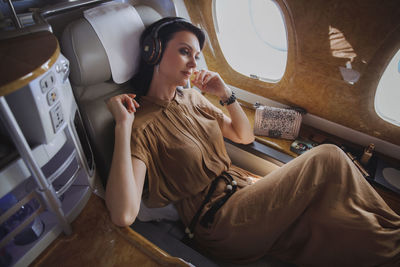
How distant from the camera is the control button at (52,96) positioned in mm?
794

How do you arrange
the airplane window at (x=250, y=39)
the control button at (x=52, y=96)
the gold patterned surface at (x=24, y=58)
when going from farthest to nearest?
the airplane window at (x=250, y=39), the control button at (x=52, y=96), the gold patterned surface at (x=24, y=58)

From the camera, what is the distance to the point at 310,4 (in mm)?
1522

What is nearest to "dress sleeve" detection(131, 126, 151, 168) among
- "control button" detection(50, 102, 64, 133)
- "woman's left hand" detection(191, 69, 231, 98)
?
"control button" detection(50, 102, 64, 133)

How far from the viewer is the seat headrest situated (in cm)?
120

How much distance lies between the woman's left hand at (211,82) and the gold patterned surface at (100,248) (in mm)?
1140

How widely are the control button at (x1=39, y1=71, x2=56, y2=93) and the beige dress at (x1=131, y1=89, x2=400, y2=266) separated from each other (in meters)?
→ 0.56

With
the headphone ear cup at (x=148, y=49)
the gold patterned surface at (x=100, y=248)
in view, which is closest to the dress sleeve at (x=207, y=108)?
the headphone ear cup at (x=148, y=49)

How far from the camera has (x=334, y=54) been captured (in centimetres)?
167

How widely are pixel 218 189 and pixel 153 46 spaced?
979 mm

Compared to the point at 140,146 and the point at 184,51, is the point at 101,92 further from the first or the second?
the point at 184,51

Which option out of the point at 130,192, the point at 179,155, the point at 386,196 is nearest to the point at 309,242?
the point at 386,196

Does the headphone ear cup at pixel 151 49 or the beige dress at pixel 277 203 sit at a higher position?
the headphone ear cup at pixel 151 49

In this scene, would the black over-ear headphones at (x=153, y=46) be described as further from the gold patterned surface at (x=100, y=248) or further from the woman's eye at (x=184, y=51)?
the gold patterned surface at (x=100, y=248)

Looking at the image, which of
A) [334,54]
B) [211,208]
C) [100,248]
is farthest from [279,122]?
[100,248]
